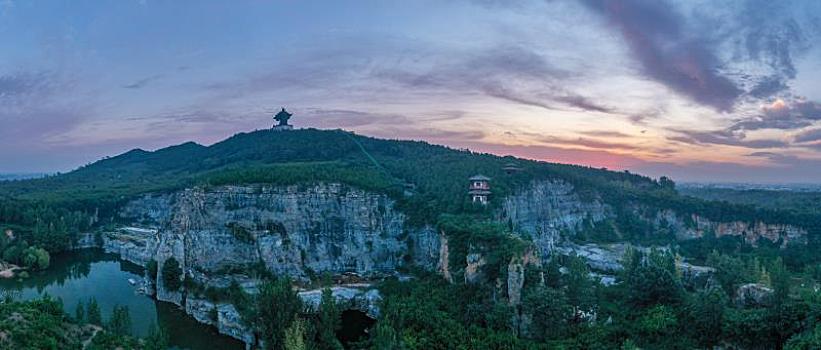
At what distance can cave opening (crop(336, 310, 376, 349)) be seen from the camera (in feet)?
107

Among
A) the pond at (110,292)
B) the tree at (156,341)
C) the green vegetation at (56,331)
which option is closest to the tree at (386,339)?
the pond at (110,292)

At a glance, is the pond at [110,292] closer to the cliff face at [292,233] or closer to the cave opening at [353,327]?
the cliff face at [292,233]

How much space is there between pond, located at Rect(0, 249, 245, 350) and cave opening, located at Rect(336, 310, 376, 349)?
19.8 ft

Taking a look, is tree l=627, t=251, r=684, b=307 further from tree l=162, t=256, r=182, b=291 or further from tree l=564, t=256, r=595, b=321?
tree l=162, t=256, r=182, b=291

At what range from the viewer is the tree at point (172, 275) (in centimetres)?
4022

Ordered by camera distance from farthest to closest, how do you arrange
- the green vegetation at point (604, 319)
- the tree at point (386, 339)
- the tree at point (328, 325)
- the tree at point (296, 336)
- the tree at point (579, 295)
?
the tree at point (579, 295), the tree at point (328, 325), the tree at point (296, 336), the tree at point (386, 339), the green vegetation at point (604, 319)

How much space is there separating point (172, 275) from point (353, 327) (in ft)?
49.8

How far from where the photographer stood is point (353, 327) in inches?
1372

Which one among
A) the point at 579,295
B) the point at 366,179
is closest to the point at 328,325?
the point at 579,295

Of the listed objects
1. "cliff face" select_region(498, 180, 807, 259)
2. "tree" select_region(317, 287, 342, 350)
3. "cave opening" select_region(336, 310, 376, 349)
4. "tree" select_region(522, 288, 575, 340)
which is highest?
"cliff face" select_region(498, 180, 807, 259)

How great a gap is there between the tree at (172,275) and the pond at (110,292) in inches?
54.8

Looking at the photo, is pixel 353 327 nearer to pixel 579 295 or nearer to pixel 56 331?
pixel 579 295

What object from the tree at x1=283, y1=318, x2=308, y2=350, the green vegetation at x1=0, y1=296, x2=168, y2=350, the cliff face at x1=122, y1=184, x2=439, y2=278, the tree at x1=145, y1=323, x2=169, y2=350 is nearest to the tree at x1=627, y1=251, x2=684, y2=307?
the tree at x1=283, y1=318, x2=308, y2=350

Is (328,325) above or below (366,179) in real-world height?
below
